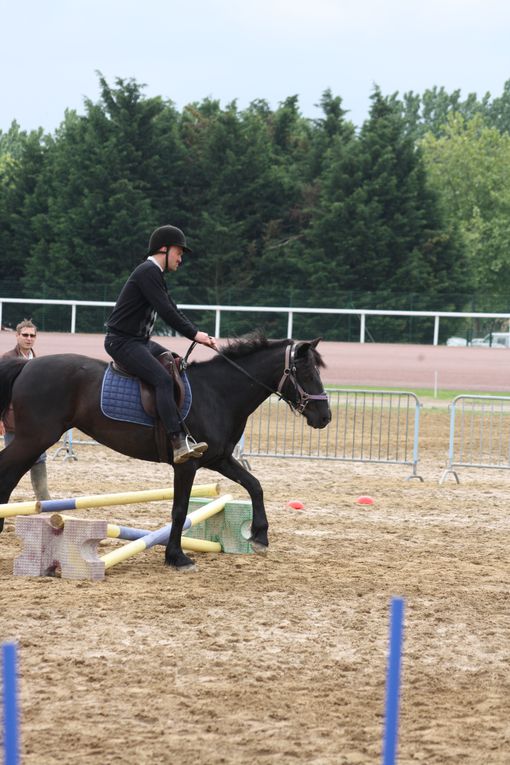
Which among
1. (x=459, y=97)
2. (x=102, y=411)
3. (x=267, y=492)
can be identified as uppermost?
(x=459, y=97)

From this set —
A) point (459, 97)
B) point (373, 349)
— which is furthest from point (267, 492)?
point (459, 97)

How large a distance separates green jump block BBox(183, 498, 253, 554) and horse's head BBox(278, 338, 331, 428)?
3.11ft

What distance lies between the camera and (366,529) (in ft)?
34.9

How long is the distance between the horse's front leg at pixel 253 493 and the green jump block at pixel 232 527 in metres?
0.10

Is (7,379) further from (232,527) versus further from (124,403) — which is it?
(232,527)

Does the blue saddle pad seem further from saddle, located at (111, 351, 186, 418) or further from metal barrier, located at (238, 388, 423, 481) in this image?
metal barrier, located at (238, 388, 423, 481)

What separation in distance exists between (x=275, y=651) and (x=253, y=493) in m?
2.83

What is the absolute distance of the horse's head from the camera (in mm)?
9016

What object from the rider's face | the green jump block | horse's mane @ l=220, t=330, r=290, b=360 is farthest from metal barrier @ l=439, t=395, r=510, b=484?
the rider's face

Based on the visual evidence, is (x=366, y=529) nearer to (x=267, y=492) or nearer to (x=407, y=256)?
(x=267, y=492)

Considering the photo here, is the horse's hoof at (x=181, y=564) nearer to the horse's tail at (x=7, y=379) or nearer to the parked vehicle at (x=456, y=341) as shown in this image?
the horse's tail at (x=7, y=379)

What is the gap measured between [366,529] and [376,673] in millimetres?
4784

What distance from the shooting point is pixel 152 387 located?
27.6ft

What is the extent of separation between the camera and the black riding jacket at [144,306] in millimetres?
8211
